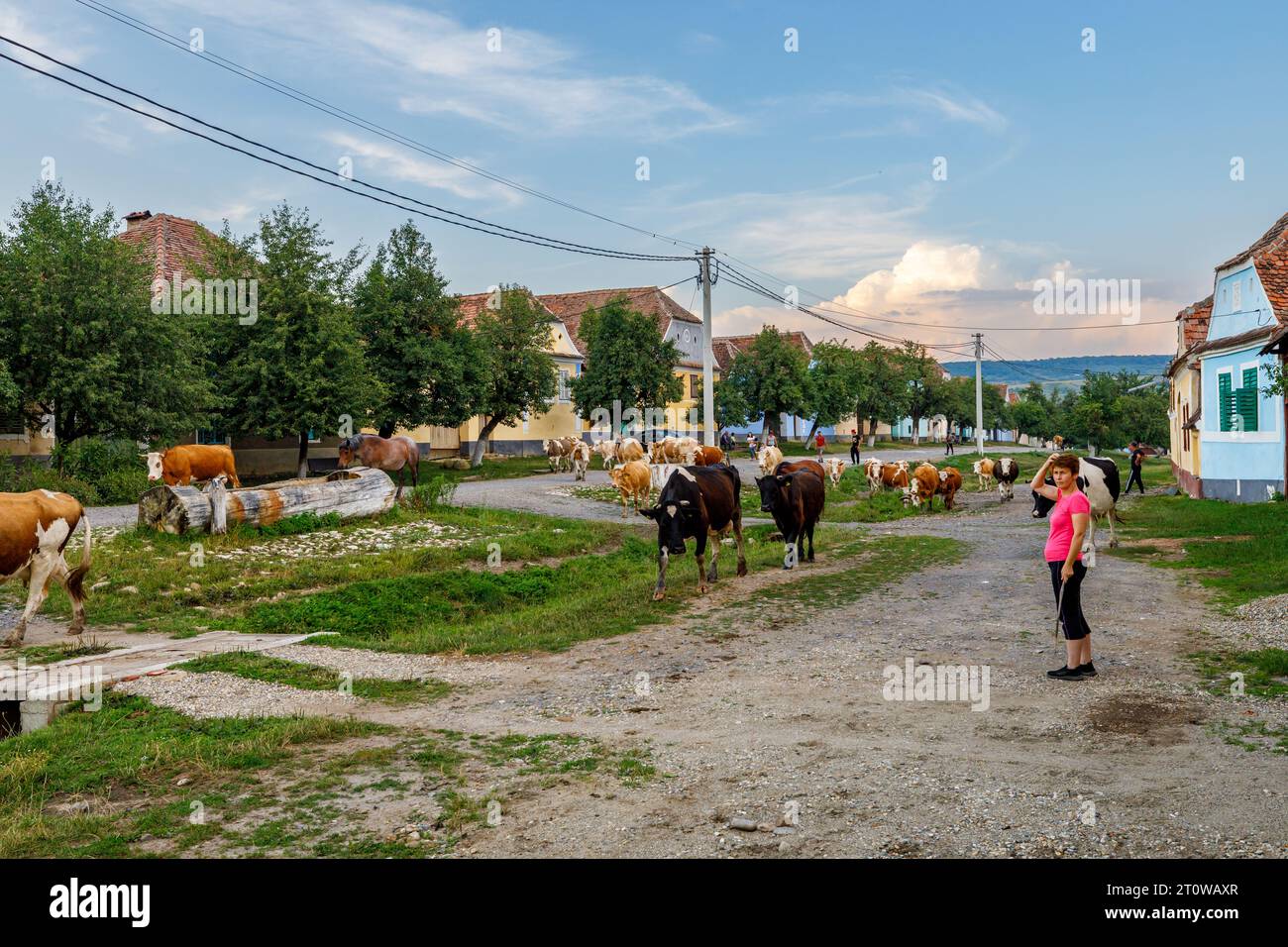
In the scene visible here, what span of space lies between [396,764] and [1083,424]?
2987 inches

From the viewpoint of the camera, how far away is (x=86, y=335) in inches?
1002

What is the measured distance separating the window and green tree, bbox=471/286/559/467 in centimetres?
2894

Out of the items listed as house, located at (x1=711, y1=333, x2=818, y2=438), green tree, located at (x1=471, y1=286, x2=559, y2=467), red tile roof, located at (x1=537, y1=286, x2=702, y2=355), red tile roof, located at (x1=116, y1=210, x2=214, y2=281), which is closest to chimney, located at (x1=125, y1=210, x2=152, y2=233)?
red tile roof, located at (x1=116, y1=210, x2=214, y2=281)

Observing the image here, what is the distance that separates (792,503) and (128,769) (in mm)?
12121

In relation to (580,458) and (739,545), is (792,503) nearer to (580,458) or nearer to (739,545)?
(739,545)

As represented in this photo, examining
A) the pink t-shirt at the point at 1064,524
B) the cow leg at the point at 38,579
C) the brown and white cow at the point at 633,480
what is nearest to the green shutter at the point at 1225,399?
the brown and white cow at the point at 633,480

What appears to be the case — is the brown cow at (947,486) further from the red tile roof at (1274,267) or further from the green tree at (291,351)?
the green tree at (291,351)

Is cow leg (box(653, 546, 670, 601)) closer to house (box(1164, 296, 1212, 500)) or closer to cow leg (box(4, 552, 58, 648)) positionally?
cow leg (box(4, 552, 58, 648))

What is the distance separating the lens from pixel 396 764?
691 centimetres

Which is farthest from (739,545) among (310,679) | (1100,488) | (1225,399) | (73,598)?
(1225,399)

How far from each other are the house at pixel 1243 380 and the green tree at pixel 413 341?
1079 inches

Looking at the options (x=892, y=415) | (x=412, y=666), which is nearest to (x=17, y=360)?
(x=412, y=666)

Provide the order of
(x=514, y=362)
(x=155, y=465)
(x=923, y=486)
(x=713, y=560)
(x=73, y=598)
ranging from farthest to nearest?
1. (x=514, y=362)
2. (x=923, y=486)
3. (x=155, y=465)
4. (x=713, y=560)
5. (x=73, y=598)

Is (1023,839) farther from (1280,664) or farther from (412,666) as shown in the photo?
(412,666)
